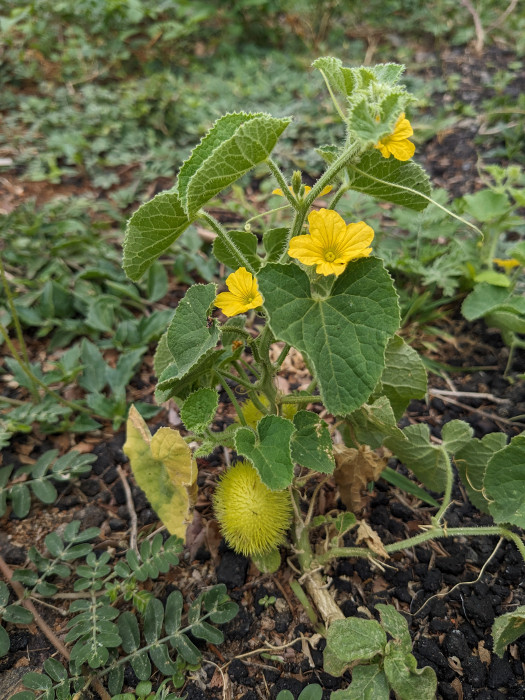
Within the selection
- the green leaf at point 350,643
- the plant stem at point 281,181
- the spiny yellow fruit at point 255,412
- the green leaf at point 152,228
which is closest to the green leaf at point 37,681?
the green leaf at point 350,643

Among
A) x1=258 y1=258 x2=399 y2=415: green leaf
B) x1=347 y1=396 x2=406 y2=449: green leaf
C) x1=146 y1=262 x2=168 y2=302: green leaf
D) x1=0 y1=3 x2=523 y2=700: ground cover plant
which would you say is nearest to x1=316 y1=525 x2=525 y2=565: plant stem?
x1=0 y1=3 x2=523 y2=700: ground cover plant

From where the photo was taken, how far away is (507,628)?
1.22 metres

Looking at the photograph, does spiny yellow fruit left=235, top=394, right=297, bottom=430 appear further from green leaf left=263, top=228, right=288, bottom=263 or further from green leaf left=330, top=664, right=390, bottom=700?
green leaf left=330, top=664, right=390, bottom=700

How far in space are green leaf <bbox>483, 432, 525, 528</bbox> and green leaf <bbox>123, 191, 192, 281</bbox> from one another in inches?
36.8

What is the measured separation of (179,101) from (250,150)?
2714 mm

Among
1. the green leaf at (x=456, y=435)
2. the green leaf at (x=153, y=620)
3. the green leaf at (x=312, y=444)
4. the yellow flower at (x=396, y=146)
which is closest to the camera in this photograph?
Result: the yellow flower at (x=396, y=146)

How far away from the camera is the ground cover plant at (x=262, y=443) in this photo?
1.18 meters

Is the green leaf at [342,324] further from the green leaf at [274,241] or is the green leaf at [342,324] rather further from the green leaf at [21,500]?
the green leaf at [21,500]

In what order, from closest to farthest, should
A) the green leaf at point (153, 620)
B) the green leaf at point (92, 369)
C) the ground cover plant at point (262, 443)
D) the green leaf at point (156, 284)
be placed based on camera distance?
the ground cover plant at point (262, 443), the green leaf at point (153, 620), the green leaf at point (92, 369), the green leaf at point (156, 284)

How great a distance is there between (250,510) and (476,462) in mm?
673

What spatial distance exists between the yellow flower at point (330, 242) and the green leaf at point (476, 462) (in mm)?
706

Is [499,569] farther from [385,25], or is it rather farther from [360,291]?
[385,25]

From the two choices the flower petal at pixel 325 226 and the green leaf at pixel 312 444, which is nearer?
the flower petal at pixel 325 226

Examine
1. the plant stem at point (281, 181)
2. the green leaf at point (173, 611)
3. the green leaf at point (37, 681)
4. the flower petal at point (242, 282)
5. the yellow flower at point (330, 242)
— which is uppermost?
the plant stem at point (281, 181)
